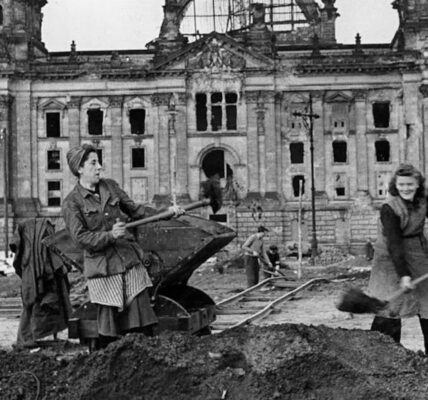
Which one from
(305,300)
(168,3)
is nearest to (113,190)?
(305,300)

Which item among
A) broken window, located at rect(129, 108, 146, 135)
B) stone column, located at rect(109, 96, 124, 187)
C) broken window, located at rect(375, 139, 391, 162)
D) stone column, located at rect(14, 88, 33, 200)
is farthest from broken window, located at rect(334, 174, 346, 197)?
stone column, located at rect(14, 88, 33, 200)

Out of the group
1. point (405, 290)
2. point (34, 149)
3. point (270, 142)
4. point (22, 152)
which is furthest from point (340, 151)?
point (405, 290)

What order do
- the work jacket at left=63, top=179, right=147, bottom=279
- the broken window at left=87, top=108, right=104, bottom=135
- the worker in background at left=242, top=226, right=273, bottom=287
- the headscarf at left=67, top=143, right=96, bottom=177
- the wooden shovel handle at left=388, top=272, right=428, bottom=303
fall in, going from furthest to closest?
the broken window at left=87, top=108, right=104, bottom=135 < the worker in background at left=242, top=226, right=273, bottom=287 < the headscarf at left=67, top=143, right=96, bottom=177 < the wooden shovel handle at left=388, top=272, right=428, bottom=303 < the work jacket at left=63, top=179, right=147, bottom=279

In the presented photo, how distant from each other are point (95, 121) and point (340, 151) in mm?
14635

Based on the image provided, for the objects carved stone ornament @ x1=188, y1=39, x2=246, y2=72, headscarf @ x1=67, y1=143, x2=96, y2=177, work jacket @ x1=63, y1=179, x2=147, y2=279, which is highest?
carved stone ornament @ x1=188, y1=39, x2=246, y2=72

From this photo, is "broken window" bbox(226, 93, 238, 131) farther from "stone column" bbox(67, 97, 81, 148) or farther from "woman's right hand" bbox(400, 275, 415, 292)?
"woman's right hand" bbox(400, 275, 415, 292)

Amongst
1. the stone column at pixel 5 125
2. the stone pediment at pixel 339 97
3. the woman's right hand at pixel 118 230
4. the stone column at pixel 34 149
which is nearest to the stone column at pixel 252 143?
the stone pediment at pixel 339 97

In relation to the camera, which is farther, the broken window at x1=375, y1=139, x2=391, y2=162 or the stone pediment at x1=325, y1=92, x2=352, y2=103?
the stone pediment at x1=325, y1=92, x2=352, y2=103

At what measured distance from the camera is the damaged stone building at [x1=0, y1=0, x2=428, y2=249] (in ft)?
167

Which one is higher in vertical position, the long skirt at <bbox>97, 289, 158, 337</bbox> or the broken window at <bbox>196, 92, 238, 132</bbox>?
the broken window at <bbox>196, 92, 238, 132</bbox>

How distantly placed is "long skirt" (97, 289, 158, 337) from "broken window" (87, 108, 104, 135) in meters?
46.5

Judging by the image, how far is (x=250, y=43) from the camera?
5256cm

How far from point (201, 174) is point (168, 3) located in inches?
502

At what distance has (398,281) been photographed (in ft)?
23.1
